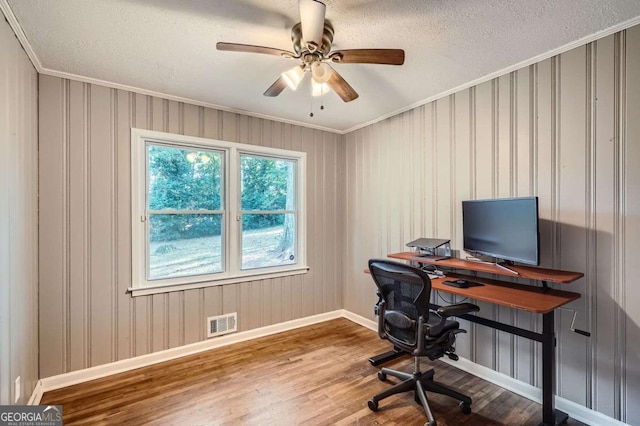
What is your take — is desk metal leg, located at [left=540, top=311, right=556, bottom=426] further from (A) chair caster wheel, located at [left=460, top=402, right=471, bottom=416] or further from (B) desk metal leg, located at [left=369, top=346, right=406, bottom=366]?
(B) desk metal leg, located at [left=369, top=346, right=406, bottom=366]

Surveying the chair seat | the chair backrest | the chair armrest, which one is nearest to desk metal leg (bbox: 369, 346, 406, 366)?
the chair backrest

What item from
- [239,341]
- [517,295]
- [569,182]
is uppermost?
[569,182]

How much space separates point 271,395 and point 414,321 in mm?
1242

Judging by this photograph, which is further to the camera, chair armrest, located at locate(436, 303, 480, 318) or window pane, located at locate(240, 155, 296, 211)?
window pane, located at locate(240, 155, 296, 211)

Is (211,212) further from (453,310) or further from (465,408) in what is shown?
(465,408)

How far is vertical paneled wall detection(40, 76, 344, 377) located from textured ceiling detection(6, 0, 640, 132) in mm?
287

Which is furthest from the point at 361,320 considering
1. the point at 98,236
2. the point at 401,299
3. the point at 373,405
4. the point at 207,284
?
the point at 98,236

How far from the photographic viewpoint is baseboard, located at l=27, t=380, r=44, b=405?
2.07 meters

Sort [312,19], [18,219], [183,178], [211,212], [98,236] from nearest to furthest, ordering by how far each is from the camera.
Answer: [312,19], [18,219], [98,236], [183,178], [211,212]

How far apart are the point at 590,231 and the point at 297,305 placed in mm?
2874

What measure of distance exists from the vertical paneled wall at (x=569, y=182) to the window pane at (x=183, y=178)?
2.22 m

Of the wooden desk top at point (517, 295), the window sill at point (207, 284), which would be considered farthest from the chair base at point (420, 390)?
the window sill at point (207, 284)

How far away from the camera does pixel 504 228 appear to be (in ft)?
6.99

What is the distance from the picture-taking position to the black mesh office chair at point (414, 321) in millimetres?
1865
